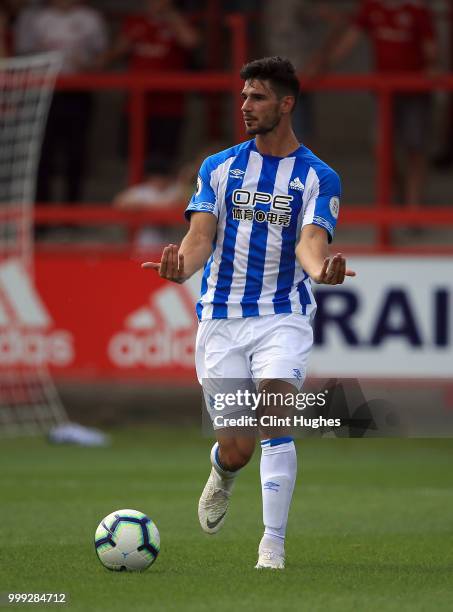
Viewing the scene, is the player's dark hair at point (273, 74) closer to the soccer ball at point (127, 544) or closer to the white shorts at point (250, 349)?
the white shorts at point (250, 349)

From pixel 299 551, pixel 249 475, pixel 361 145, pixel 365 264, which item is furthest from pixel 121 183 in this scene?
pixel 299 551

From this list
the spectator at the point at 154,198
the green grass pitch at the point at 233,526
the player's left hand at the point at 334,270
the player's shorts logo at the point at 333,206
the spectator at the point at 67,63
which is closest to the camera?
the green grass pitch at the point at 233,526

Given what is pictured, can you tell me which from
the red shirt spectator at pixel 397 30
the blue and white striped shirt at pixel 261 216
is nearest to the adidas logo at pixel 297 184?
the blue and white striped shirt at pixel 261 216

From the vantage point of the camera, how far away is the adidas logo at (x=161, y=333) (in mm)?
13172

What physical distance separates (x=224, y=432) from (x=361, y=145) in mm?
11281

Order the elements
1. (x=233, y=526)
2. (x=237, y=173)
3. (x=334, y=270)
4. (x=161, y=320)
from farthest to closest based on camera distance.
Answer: (x=161, y=320), (x=233, y=526), (x=237, y=173), (x=334, y=270)

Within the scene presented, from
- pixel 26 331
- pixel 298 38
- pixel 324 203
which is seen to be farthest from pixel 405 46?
pixel 324 203

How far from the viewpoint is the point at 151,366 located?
13.2 m

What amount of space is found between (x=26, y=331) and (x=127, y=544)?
666 centimetres

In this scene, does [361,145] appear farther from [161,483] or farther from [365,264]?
[161,483]

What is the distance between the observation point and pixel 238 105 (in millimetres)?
13781

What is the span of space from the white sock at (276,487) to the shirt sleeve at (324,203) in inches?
39.1

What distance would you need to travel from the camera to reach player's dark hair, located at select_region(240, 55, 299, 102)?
279 inches

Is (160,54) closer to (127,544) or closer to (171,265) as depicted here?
(171,265)
